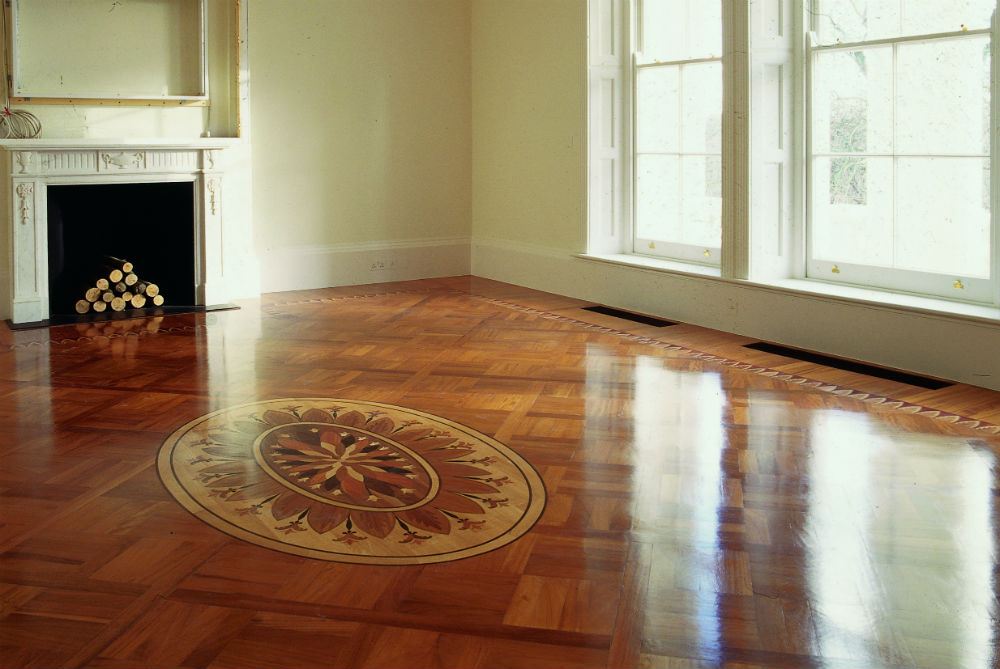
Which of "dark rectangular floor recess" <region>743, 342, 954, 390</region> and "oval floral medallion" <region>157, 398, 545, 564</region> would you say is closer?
"oval floral medallion" <region>157, 398, 545, 564</region>

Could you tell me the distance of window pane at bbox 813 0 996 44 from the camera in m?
5.09

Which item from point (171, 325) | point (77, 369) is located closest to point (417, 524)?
point (77, 369)

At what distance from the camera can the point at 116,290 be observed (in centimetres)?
708

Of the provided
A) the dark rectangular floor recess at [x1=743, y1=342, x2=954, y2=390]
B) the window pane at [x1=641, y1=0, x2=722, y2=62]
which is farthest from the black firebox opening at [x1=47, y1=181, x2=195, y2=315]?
the dark rectangular floor recess at [x1=743, y1=342, x2=954, y2=390]

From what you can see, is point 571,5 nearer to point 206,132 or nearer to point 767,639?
point 206,132

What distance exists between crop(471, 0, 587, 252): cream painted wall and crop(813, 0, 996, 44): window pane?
197 centimetres

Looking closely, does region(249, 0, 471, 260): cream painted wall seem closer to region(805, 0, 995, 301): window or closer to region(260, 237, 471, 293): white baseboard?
region(260, 237, 471, 293): white baseboard

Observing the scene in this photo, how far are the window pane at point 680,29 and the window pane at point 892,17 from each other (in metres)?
0.80

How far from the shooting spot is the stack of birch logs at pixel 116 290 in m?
6.95

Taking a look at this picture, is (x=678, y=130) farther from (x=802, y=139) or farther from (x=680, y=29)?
(x=802, y=139)

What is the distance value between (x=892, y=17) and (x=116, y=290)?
521 centimetres

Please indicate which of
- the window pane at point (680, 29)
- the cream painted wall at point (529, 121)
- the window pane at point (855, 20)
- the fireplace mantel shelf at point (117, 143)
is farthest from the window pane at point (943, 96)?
the fireplace mantel shelf at point (117, 143)

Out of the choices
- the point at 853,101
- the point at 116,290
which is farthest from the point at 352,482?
the point at 116,290

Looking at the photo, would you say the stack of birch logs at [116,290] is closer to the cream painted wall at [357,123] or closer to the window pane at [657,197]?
the cream painted wall at [357,123]
